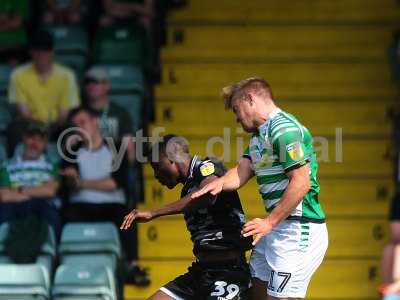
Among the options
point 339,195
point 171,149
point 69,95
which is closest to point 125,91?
point 69,95

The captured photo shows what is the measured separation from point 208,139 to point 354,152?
1.17 m

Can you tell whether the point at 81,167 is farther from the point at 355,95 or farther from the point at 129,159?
the point at 355,95

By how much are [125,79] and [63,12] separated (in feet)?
3.87

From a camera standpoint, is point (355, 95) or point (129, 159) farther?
point (355, 95)

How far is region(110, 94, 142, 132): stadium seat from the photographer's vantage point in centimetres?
1113

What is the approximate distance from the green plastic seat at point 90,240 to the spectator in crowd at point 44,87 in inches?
50.9

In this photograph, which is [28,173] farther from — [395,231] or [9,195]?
[395,231]

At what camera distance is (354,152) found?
11.2 metres

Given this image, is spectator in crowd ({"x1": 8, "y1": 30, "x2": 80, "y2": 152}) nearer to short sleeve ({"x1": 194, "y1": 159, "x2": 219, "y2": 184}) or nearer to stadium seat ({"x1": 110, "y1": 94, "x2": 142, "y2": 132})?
stadium seat ({"x1": 110, "y1": 94, "x2": 142, "y2": 132})

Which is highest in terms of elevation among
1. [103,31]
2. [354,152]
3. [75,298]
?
[103,31]

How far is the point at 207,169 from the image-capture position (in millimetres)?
7461

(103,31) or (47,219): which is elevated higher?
(103,31)

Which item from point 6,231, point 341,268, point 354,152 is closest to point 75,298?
point 6,231

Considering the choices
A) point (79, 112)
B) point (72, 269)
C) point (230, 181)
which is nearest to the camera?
point (230, 181)
